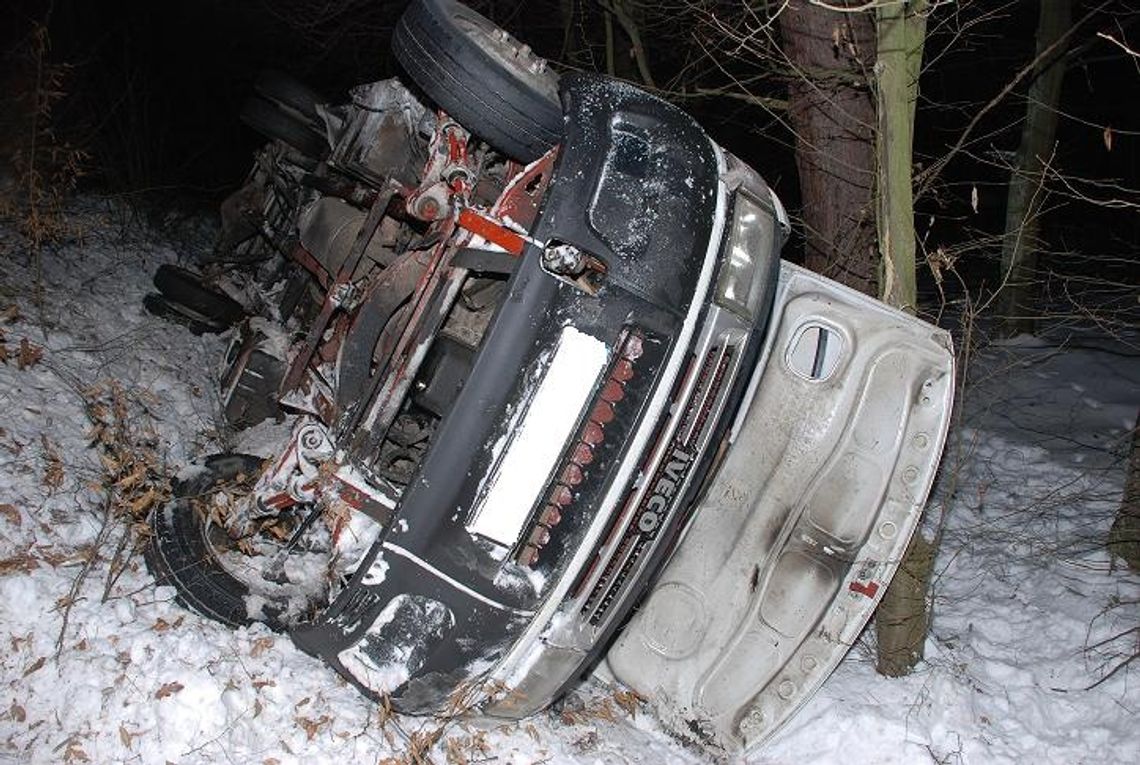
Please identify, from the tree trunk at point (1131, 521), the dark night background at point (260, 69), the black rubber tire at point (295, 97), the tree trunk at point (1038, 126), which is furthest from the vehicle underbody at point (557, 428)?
the tree trunk at point (1038, 126)

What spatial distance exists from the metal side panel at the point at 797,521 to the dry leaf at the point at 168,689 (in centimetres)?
180

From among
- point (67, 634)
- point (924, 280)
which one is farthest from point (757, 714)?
point (924, 280)

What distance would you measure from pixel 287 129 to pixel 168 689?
11.0 feet

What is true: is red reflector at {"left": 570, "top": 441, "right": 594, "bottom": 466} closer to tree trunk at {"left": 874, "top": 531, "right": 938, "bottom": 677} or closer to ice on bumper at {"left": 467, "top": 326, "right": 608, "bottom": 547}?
ice on bumper at {"left": 467, "top": 326, "right": 608, "bottom": 547}

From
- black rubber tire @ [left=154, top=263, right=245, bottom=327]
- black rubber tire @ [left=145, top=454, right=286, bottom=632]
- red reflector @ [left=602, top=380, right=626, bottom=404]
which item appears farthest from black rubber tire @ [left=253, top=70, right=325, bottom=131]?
red reflector @ [left=602, top=380, right=626, bottom=404]

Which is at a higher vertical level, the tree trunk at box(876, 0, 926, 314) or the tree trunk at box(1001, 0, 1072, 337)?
the tree trunk at box(1001, 0, 1072, 337)

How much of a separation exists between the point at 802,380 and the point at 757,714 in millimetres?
1456

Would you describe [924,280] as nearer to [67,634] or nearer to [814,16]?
[814,16]

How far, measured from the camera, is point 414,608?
309 centimetres

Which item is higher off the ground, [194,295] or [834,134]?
[834,134]

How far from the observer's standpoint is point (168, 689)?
336cm

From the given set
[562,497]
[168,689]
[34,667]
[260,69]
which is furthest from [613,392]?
[260,69]

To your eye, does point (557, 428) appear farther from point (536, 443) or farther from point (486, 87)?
point (486, 87)

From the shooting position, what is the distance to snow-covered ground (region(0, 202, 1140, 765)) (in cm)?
336
